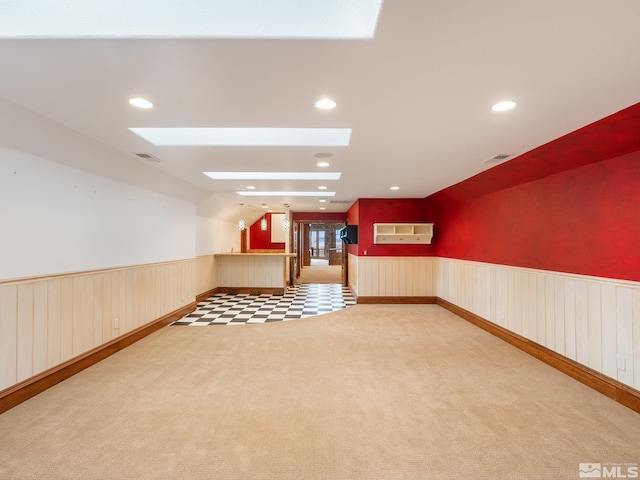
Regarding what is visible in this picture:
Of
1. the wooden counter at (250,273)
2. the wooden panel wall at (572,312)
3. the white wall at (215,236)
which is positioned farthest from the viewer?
the wooden counter at (250,273)

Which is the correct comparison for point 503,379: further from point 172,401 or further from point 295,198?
point 295,198

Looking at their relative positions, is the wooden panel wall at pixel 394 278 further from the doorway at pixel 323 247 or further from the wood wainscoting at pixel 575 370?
the doorway at pixel 323 247

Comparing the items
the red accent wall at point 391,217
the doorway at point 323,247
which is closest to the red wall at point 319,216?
the red accent wall at point 391,217

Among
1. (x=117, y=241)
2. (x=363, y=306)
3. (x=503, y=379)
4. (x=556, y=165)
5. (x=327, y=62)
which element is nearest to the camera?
(x=327, y=62)

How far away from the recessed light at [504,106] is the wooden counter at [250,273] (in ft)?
21.6

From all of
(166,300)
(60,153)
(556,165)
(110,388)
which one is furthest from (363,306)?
(60,153)

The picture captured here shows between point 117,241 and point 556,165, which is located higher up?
point 556,165

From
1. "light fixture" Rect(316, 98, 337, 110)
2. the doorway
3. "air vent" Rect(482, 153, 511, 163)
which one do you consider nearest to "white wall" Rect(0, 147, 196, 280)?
"light fixture" Rect(316, 98, 337, 110)

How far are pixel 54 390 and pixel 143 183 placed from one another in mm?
2662

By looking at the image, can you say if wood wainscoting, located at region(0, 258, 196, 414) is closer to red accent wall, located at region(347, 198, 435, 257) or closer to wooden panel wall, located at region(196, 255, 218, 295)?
wooden panel wall, located at region(196, 255, 218, 295)

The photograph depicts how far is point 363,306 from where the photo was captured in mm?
6902

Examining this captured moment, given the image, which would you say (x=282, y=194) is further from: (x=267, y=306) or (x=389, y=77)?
(x=389, y=77)

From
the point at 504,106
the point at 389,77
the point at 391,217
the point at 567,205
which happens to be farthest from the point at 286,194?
the point at 389,77

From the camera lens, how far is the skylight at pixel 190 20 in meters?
1.61
